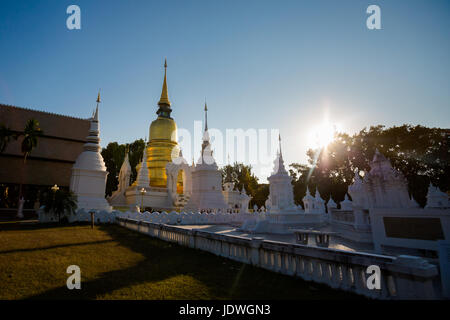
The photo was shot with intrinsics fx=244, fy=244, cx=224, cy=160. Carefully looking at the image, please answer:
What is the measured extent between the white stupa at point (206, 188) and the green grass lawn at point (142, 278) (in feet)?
62.4

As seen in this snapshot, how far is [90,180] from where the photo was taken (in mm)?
21828

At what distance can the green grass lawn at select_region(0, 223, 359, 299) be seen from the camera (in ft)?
13.2

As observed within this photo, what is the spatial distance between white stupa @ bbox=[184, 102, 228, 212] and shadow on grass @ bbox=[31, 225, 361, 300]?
781 inches

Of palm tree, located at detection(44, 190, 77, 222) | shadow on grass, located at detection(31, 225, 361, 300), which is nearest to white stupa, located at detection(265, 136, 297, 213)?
shadow on grass, located at detection(31, 225, 361, 300)

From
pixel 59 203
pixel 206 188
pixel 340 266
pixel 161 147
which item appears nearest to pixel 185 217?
pixel 206 188

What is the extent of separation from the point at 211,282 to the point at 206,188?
22846mm

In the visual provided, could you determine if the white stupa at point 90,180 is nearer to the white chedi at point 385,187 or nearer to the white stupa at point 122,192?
the white stupa at point 122,192

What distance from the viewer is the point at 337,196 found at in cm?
3688

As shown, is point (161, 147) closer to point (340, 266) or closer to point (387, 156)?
point (387, 156)

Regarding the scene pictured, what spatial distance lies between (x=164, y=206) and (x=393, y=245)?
2694cm

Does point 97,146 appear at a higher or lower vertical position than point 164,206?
higher

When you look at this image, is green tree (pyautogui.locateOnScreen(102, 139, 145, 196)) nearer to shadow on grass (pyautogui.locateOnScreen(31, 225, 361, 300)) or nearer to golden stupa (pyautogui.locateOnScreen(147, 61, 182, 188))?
golden stupa (pyautogui.locateOnScreen(147, 61, 182, 188))
